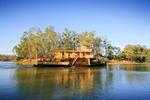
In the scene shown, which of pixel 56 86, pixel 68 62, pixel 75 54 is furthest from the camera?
pixel 75 54

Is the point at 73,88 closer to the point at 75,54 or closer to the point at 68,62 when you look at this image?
the point at 68,62

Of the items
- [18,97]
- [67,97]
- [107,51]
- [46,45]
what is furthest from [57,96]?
[107,51]

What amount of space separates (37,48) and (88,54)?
27.8 meters

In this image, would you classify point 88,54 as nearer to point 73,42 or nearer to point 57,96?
point 73,42

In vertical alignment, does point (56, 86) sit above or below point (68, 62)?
below

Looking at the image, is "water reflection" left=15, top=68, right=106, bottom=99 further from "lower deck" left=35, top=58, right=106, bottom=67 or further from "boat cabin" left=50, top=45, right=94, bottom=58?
"boat cabin" left=50, top=45, right=94, bottom=58

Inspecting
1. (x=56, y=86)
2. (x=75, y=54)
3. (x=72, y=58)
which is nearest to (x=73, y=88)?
(x=56, y=86)

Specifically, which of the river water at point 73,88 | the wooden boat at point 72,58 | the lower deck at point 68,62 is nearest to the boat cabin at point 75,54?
the wooden boat at point 72,58

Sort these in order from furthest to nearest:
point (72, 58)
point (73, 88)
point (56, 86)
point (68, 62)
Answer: point (72, 58) < point (68, 62) < point (56, 86) < point (73, 88)

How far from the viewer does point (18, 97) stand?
31.6 ft

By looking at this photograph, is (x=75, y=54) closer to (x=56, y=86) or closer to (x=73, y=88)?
(x=56, y=86)

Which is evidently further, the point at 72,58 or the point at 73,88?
the point at 72,58

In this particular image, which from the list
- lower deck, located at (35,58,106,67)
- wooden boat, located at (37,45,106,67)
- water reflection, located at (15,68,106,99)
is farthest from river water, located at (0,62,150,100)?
wooden boat, located at (37,45,106,67)

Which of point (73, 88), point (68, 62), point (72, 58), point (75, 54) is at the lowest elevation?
point (73, 88)
